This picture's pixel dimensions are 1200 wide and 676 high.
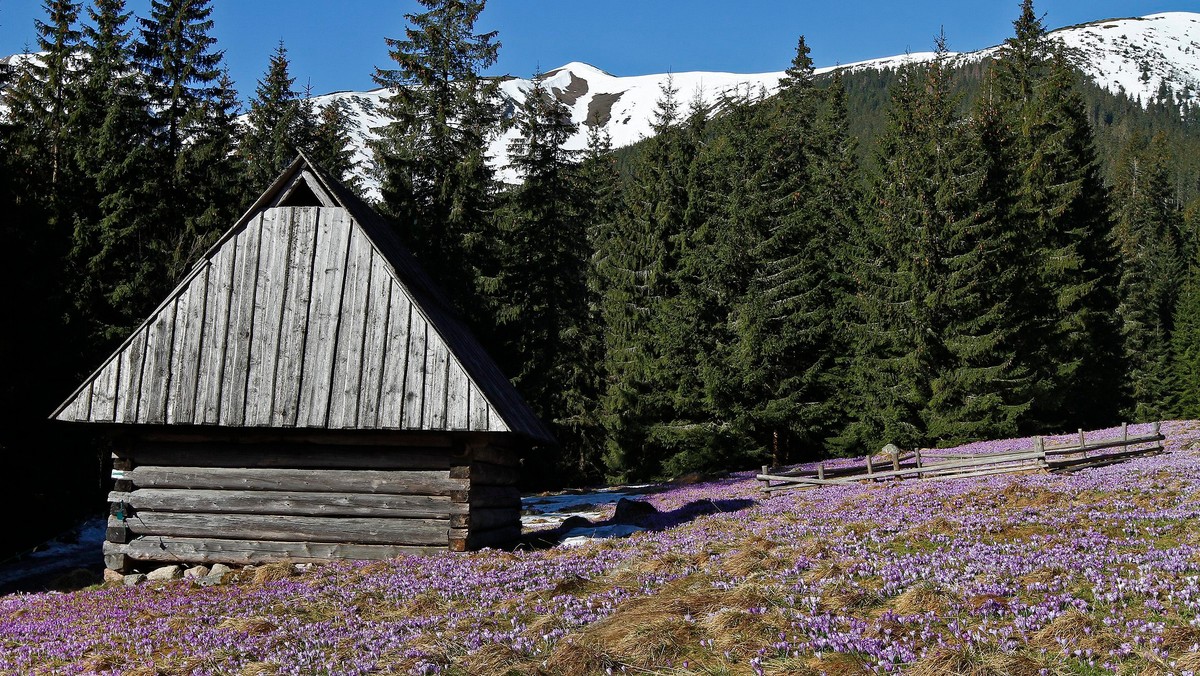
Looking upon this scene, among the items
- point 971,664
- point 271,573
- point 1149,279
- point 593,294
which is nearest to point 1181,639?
point 971,664

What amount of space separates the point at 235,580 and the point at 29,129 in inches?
1192

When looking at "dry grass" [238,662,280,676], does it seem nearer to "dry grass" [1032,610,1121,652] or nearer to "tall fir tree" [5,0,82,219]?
"dry grass" [1032,610,1121,652]

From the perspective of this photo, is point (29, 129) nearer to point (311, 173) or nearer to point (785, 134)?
point (311, 173)

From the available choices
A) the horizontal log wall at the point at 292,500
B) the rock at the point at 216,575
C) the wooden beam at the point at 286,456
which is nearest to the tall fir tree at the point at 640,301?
the horizontal log wall at the point at 292,500

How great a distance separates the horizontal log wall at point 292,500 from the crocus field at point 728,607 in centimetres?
94

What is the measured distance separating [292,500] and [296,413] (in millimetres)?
1659

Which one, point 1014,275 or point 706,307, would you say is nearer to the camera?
point 1014,275

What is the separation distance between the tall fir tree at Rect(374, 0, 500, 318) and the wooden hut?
21.9 metres

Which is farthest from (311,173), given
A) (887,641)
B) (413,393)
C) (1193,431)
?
(1193,431)

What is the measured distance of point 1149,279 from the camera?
73.8 meters

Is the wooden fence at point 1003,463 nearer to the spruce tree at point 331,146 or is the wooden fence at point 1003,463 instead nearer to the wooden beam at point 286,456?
the wooden beam at point 286,456

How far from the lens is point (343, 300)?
14.7 m

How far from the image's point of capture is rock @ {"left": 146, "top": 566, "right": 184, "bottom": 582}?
14.3 m

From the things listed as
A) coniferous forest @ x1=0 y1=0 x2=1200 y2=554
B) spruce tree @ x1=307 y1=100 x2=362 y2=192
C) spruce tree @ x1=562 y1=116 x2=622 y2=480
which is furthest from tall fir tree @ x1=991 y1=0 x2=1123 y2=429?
spruce tree @ x1=307 y1=100 x2=362 y2=192
